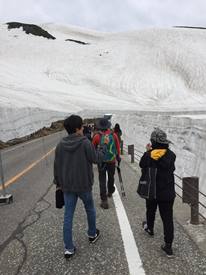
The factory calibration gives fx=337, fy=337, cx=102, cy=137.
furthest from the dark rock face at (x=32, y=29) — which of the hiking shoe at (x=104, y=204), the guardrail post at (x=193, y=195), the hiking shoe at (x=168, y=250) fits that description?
the hiking shoe at (x=168, y=250)

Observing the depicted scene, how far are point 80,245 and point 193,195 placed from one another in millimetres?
1923

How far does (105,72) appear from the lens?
93.2m

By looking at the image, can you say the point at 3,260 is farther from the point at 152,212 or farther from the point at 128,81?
the point at 128,81

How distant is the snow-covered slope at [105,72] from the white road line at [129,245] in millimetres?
29318

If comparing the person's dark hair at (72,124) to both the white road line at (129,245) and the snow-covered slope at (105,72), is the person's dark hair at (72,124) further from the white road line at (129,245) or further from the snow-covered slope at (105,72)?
the snow-covered slope at (105,72)

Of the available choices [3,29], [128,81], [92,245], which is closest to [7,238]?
[92,245]

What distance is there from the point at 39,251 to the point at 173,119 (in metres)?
6.55

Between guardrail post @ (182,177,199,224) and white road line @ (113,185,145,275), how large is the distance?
3.40 ft

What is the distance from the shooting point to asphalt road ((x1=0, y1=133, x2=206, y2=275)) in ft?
13.3

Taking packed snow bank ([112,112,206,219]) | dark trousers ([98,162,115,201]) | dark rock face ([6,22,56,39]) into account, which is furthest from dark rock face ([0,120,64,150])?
dark rock face ([6,22,56,39])

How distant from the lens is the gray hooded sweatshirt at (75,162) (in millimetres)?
4395

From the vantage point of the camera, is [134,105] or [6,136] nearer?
[6,136]

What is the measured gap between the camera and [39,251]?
15.0 ft

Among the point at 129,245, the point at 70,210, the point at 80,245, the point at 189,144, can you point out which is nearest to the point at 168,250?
the point at 129,245
